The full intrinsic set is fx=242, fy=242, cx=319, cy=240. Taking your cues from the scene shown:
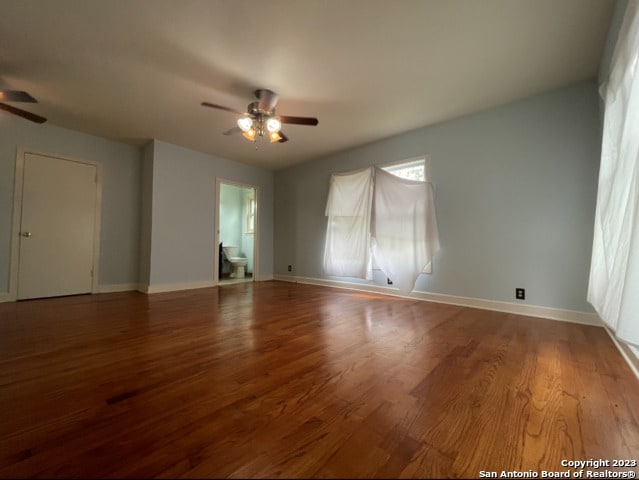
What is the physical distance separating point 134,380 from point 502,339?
254 centimetres

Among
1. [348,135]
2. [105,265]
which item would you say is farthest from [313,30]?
[105,265]

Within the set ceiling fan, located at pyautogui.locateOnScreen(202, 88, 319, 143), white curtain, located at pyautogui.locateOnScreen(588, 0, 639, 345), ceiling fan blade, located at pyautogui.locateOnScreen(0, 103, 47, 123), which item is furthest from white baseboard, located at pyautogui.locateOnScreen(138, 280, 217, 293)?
white curtain, located at pyautogui.locateOnScreen(588, 0, 639, 345)

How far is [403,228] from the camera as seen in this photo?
3432 mm

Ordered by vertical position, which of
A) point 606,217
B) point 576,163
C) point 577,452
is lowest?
point 577,452

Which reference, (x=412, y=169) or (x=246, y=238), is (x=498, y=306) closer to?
(x=412, y=169)

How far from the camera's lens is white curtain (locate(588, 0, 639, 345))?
→ 3.07 feet

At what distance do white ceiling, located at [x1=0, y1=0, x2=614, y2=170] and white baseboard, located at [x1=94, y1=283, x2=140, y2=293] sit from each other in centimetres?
244

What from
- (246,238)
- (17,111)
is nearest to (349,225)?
(246,238)

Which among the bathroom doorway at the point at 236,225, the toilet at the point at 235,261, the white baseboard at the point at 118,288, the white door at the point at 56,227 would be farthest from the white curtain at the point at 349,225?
the white door at the point at 56,227

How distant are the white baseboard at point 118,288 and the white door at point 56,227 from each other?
0.15m

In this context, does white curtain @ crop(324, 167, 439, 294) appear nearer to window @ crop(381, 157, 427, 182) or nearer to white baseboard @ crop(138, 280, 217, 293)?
window @ crop(381, 157, 427, 182)

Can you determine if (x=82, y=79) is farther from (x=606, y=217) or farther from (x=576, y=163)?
(x=576, y=163)

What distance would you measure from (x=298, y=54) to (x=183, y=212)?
10.4 feet

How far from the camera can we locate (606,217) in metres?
1.57
